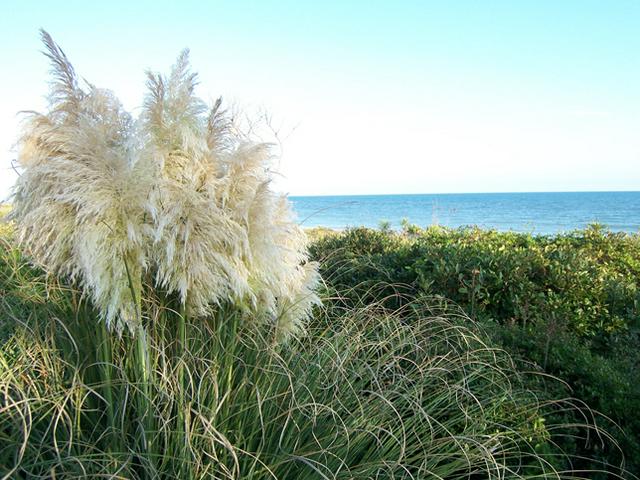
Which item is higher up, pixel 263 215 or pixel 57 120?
pixel 57 120

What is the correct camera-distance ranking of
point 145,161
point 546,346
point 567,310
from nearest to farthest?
point 145,161 → point 546,346 → point 567,310

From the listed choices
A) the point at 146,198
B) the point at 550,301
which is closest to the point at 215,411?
the point at 146,198

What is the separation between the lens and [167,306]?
2.48 m

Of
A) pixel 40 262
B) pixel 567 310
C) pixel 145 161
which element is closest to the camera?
pixel 145 161

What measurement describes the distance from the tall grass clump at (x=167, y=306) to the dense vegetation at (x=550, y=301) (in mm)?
819

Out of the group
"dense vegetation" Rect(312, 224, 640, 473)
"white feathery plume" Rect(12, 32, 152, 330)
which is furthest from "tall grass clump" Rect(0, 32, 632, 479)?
"dense vegetation" Rect(312, 224, 640, 473)

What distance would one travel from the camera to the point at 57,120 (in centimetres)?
226

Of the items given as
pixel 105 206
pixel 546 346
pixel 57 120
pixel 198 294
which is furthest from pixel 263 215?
pixel 546 346

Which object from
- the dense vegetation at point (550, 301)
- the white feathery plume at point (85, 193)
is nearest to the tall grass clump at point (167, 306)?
the white feathery plume at point (85, 193)

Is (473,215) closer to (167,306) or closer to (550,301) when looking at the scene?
(550,301)

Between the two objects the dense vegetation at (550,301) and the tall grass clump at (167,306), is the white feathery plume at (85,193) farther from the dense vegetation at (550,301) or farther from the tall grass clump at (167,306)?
the dense vegetation at (550,301)

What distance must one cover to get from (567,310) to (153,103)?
11.8ft

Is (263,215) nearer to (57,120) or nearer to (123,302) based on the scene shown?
(123,302)

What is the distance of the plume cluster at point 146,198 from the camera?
2076 millimetres
